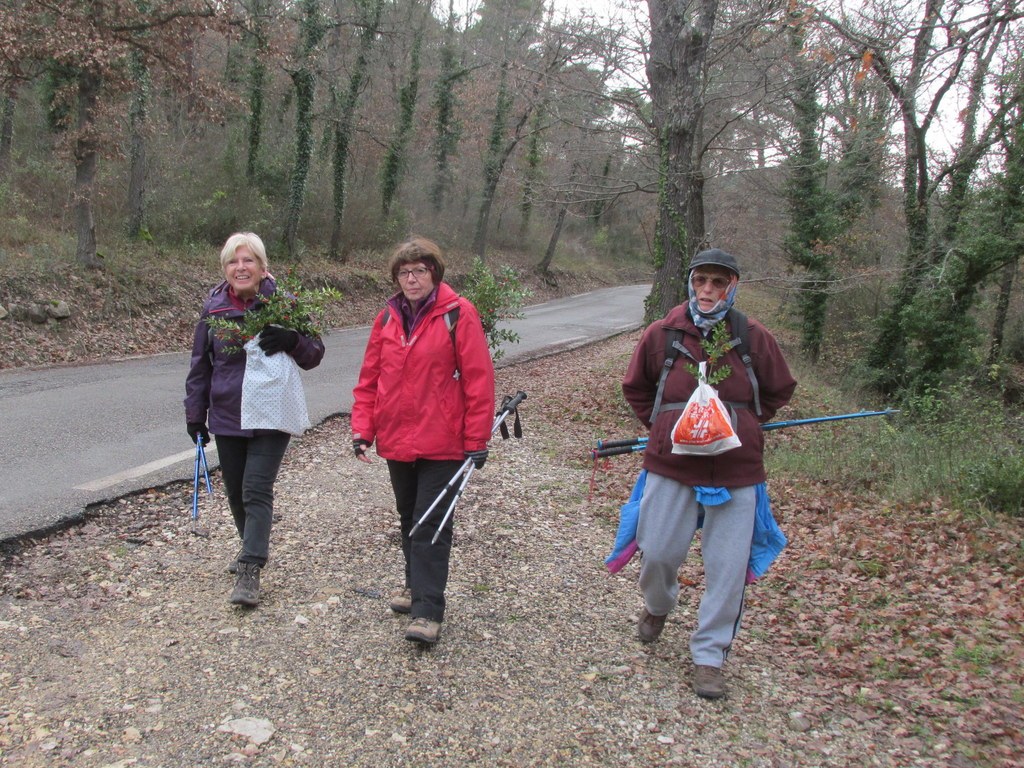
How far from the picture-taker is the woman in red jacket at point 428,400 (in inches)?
152

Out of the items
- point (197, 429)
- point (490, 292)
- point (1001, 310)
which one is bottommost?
point (197, 429)

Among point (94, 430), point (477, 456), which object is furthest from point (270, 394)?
point (94, 430)

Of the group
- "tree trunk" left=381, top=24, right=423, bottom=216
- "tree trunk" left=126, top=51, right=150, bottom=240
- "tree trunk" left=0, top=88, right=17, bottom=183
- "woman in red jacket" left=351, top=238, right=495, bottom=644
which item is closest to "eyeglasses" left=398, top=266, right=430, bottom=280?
"woman in red jacket" left=351, top=238, right=495, bottom=644

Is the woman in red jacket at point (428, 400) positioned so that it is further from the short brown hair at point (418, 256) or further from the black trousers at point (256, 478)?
the black trousers at point (256, 478)

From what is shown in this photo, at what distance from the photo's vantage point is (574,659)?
405 centimetres

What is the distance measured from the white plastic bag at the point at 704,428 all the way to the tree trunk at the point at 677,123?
7.20 metres

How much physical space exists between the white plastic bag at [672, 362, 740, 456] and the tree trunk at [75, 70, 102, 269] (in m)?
14.0

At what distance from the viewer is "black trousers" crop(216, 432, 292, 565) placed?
4.39 metres

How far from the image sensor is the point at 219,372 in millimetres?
4430

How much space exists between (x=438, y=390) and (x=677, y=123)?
7.47m

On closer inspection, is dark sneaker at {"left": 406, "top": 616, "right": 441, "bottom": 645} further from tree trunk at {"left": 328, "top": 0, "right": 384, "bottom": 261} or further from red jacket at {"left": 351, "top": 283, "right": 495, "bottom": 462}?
tree trunk at {"left": 328, "top": 0, "right": 384, "bottom": 261}

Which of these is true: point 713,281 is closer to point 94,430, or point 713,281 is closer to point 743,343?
point 743,343

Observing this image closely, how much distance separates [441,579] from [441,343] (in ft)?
3.90

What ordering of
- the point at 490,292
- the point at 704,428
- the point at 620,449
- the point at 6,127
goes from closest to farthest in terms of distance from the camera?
1. the point at 704,428
2. the point at 620,449
3. the point at 490,292
4. the point at 6,127
